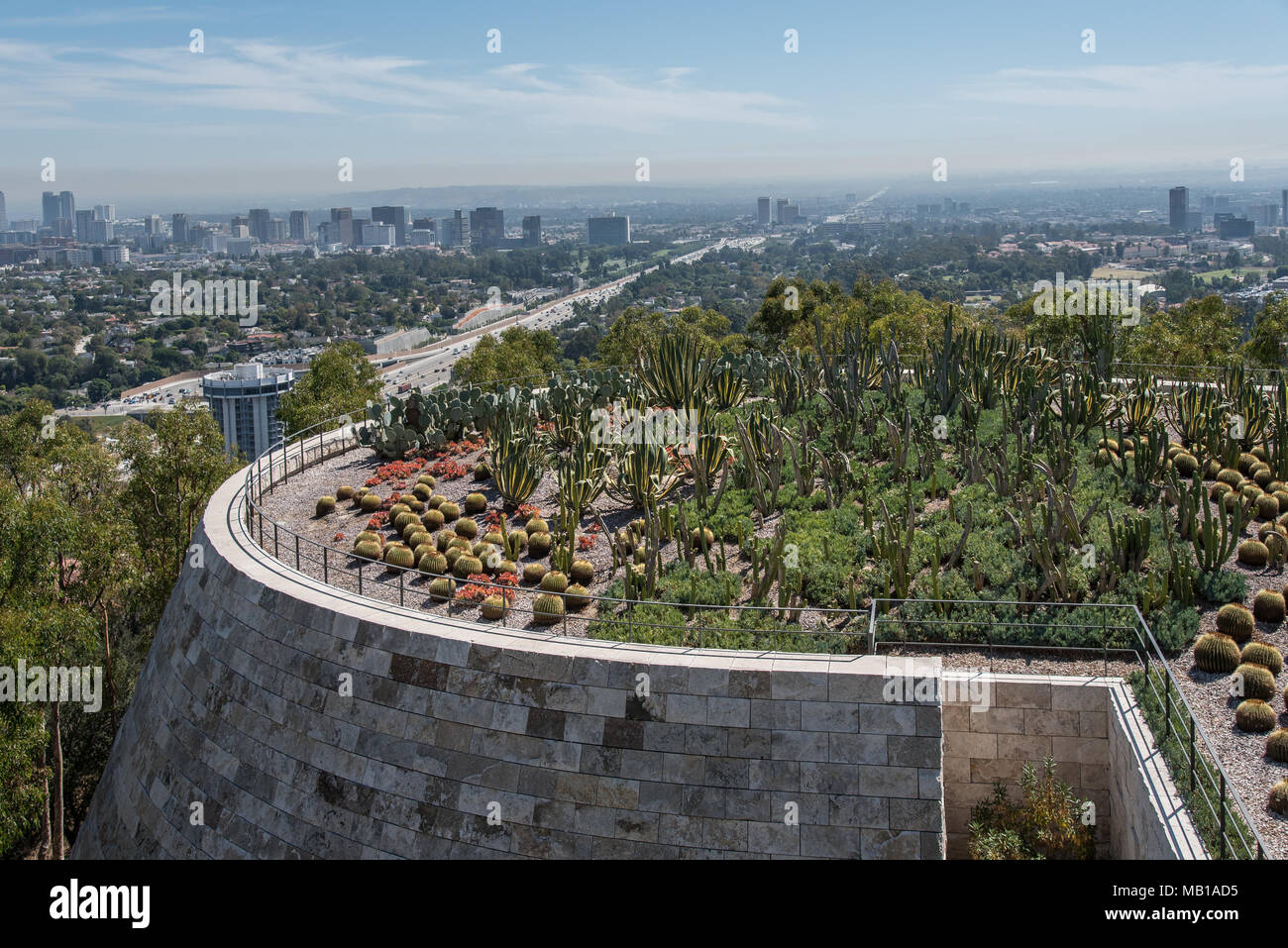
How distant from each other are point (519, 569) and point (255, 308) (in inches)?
5440

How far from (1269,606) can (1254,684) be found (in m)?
1.72

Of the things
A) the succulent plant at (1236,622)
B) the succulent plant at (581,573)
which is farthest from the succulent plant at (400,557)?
the succulent plant at (1236,622)

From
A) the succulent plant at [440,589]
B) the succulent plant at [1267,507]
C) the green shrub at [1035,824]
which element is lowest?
the green shrub at [1035,824]

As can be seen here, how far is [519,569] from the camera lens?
1351cm

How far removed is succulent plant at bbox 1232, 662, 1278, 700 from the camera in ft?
32.1

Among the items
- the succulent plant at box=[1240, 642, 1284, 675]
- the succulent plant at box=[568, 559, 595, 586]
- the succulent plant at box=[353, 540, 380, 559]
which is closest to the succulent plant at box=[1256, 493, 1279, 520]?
the succulent plant at box=[1240, 642, 1284, 675]

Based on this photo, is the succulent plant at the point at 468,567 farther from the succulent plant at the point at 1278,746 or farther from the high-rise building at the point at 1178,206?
the high-rise building at the point at 1178,206

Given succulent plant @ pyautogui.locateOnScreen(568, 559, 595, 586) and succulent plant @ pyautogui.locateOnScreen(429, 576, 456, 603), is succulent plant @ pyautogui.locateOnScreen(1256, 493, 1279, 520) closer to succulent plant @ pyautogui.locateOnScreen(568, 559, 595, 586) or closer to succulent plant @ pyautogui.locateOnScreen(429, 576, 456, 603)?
succulent plant @ pyautogui.locateOnScreen(568, 559, 595, 586)

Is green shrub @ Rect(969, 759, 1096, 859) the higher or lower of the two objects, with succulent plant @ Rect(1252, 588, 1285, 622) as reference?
Result: lower

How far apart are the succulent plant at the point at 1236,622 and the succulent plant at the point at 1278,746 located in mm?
1921

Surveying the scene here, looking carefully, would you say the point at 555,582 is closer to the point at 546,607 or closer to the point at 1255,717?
the point at 546,607

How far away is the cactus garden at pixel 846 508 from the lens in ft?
35.5

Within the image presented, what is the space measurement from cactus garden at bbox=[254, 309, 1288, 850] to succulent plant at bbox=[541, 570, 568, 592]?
0.19 metres
